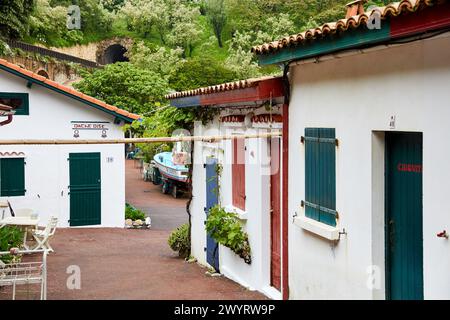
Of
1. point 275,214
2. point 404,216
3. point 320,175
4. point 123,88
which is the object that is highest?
point 123,88

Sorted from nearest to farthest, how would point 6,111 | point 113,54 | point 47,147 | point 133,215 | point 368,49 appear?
point 368,49 < point 6,111 < point 47,147 < point 133,215 < point 113,54

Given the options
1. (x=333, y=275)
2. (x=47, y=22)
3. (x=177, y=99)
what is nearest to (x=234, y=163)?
(x=177, y=99)

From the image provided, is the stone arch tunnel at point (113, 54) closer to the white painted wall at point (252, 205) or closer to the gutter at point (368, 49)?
the white painted wall at point (252, 205)

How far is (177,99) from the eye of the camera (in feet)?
38.5

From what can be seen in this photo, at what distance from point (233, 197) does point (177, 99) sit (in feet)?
8.24

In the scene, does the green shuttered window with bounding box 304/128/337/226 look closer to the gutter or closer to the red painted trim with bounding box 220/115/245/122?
the gutter

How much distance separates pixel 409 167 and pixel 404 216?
464mm

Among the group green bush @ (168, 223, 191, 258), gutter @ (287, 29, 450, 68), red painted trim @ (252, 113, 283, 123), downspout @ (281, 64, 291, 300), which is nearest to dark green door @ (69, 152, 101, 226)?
green bush @ (168, 223, 191, 258)

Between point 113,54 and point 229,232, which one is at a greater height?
point 113,54

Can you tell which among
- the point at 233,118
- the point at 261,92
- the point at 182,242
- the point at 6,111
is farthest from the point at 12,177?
the point at 261,92

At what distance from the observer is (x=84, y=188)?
17.4 m

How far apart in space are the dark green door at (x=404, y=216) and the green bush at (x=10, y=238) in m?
7.00

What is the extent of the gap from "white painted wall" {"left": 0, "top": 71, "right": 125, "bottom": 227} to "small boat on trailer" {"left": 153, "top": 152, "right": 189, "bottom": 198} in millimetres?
8094

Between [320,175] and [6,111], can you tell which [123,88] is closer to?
[6,111]
